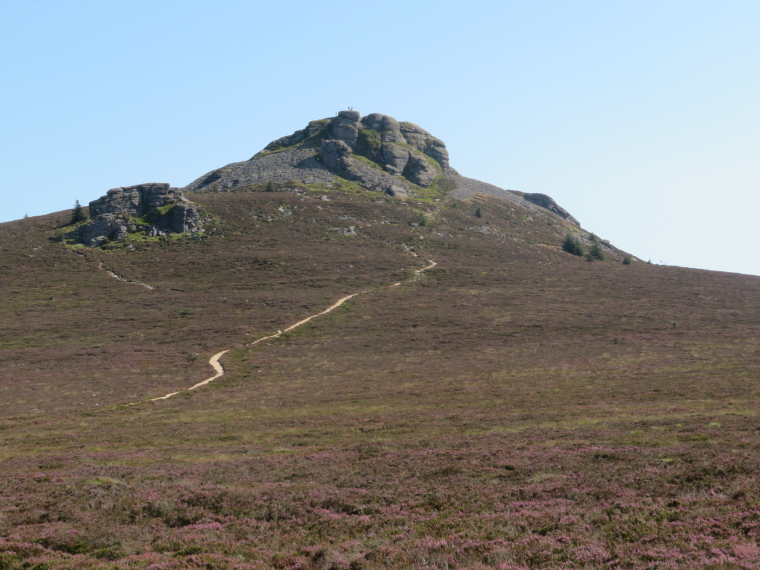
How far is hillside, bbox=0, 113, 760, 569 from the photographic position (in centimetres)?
1683

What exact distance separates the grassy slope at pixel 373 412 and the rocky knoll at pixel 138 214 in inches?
301

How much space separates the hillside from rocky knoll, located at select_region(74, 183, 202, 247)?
537cm

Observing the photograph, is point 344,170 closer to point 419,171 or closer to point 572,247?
point 419,171

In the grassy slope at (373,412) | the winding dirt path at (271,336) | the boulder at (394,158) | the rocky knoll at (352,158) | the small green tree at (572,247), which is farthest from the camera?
the boulder at (394,158)

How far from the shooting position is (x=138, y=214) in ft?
407

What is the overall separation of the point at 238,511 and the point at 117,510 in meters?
4.52

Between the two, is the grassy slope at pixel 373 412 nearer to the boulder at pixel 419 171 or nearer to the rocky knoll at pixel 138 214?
the rocky knoll at pixel 138 214

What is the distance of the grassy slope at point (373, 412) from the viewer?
16.8 m

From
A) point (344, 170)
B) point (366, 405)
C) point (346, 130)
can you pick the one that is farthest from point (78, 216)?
point (366, 405)

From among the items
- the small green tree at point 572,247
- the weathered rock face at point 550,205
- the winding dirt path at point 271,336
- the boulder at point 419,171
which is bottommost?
the winding dirt path at point 271,336

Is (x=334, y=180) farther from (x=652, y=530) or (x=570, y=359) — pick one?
(x=652, y=530)

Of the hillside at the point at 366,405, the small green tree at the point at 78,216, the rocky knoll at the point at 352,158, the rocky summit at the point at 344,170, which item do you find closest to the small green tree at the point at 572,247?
the hillside at the point at 366,405

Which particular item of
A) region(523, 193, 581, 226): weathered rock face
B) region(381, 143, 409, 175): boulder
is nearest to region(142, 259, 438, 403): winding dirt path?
region(381, 143, 409, 175): boulder

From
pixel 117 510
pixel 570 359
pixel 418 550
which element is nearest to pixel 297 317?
pixel 570 359
